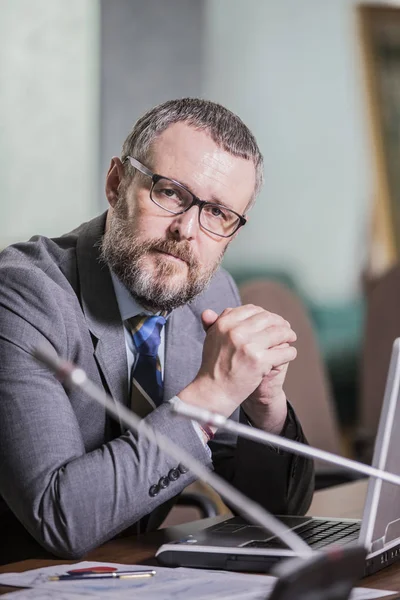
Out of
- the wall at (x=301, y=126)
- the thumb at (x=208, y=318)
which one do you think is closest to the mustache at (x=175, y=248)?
the thumb at (x=208, y=318)

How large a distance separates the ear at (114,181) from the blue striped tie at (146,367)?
247mm

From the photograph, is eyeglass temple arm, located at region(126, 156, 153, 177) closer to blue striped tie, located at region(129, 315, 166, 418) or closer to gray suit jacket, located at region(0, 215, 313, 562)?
gray suit jacket, located at region(0, 215, 313, 562)

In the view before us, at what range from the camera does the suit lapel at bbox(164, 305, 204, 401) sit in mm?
1698

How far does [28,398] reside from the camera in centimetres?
137

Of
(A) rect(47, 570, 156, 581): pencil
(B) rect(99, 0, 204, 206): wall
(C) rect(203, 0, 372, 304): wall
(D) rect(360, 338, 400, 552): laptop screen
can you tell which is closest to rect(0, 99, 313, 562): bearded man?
(A) rect(47, 570, 156, 581): pencil

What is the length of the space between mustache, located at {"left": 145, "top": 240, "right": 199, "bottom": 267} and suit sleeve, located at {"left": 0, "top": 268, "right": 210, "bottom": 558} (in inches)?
10.6

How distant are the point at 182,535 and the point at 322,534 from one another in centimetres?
26

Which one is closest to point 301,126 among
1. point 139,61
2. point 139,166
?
point 139,61

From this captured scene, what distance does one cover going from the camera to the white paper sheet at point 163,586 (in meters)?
1.06

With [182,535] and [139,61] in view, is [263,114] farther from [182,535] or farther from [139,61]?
[182,535]

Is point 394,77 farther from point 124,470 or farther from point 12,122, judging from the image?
point 124,470

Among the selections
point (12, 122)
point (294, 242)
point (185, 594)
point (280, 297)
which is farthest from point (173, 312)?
point (294, 242)

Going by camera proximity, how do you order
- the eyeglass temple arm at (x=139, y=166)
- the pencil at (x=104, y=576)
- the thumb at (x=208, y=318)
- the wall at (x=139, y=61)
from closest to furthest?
the pencil at (x=104, y=576) < the thumb at (x=208, y=318) < the eyeglass temple arm at (x=139, y=166) < the wall at (x=139, y=61)

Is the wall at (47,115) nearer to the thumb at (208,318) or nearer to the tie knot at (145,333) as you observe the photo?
the tie knot at (145,333)
